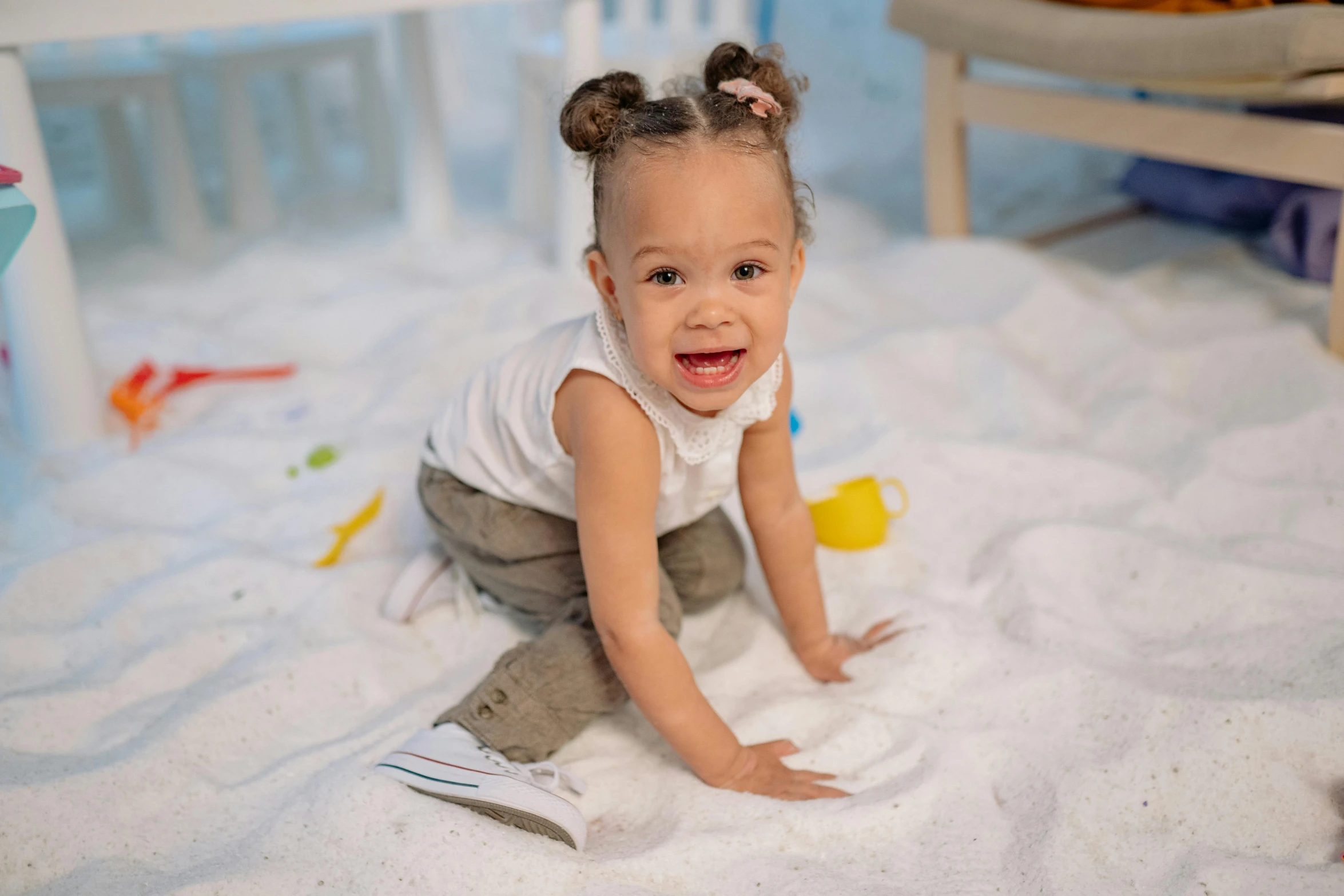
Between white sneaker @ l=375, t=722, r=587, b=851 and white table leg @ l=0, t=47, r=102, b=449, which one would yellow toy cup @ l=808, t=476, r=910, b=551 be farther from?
white table leg @ l=0, t=47, r=102, b=449

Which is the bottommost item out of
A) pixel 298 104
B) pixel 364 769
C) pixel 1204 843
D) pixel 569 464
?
pixel 1204 843

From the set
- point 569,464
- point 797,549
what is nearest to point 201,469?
point 569,464

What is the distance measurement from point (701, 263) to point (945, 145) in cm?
177

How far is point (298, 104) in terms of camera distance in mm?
3137

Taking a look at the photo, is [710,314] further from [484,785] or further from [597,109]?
[484,785]

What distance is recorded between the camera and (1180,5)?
2064 millimetres

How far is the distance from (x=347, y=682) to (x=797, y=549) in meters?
0.57

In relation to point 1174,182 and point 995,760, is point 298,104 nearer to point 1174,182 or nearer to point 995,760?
point 1174,182

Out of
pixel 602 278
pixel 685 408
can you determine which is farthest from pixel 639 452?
pixel 602 278

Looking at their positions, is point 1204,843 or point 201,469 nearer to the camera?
point 1204,843

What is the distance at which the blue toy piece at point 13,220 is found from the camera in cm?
105

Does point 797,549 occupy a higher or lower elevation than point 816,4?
lower

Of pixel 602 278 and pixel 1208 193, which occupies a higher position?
pixel 602 278

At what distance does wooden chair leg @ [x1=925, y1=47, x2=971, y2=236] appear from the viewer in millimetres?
2500
